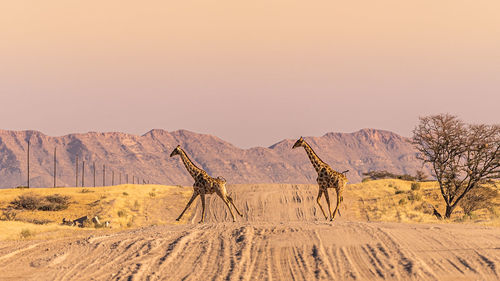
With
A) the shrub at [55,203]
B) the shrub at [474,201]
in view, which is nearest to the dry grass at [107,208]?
the shrub at [55,203]

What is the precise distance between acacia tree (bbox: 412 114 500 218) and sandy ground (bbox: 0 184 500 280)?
18.1 metres

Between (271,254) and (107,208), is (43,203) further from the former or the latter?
(271,254)

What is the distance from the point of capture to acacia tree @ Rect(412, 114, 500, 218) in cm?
3781

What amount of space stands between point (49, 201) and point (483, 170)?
32.0 m

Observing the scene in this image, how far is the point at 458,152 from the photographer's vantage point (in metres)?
38.7

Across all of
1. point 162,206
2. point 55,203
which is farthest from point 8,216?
point 162,206

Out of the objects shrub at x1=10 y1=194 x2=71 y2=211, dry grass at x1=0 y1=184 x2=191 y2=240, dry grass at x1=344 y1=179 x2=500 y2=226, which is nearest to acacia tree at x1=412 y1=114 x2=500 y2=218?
dry grass at x1=344 y1=179 x2=500 y2=226

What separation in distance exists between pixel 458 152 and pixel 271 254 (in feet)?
83.1

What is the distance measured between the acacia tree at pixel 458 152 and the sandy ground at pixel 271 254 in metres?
18.1

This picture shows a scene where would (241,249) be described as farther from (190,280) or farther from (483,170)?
(483,170)

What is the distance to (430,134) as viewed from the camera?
1538 inches

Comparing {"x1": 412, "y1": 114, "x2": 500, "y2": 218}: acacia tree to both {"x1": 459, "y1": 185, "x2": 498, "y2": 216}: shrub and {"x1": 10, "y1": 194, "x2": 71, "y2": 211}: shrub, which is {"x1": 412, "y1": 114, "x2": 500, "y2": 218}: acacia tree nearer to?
{"x1": 459, "y1": 185, "x2": 498, "y2": 216}: shrub

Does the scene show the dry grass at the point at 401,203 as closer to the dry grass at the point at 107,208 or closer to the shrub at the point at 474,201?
the shrub at the point at 474,201

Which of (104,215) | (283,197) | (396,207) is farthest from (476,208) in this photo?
(104,215)
